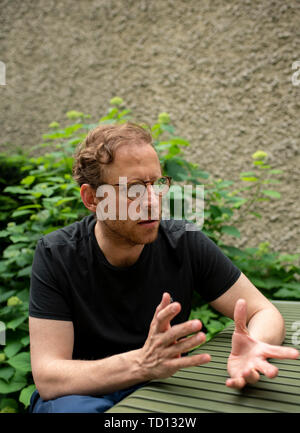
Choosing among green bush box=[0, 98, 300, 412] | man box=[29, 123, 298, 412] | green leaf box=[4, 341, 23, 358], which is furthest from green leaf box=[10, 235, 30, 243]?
man box=[29, 123, 298, 412]

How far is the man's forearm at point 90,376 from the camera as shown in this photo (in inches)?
46.0

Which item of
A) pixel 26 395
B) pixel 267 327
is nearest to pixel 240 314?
pixel 267 327

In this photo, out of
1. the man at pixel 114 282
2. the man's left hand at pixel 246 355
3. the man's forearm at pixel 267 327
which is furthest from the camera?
the man's forearm at pixel 267 327

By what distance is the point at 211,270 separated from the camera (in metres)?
1.66

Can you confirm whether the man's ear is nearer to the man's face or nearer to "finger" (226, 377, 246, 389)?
the man's face

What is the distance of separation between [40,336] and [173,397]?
524mm

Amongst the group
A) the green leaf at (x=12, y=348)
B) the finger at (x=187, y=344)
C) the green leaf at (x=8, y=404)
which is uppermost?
the finger at (x=187, y=344)

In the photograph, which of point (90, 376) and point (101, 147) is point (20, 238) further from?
point (90, 376)

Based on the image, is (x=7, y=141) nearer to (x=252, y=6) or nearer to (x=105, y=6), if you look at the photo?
(x=105, y=6)

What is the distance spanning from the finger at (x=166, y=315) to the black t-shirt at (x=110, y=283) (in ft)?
1.43

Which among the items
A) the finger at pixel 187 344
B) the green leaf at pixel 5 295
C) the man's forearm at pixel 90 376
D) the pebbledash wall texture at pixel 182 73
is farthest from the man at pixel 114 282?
the pebbledash wall texture at pixel 182 73

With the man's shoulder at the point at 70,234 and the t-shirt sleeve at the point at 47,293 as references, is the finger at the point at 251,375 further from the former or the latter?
the man's shoulder at the point at 70,234

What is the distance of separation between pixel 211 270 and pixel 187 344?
0.60 meters
